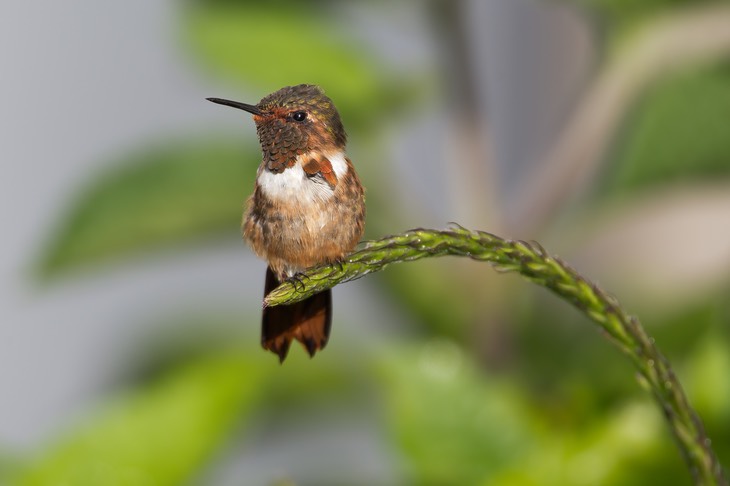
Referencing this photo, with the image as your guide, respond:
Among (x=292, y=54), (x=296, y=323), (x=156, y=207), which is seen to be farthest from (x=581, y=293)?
(x=292, y=54)

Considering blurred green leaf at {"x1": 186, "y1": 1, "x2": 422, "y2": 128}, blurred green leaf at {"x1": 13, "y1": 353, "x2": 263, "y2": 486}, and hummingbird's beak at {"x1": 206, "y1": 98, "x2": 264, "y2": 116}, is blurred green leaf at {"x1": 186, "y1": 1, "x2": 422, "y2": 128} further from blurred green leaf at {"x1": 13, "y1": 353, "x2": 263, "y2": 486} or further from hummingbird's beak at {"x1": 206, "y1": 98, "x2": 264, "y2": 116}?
hummingbird's beak at {"x1": 206, "y1": 98, "x2": 264, "y2": 116}

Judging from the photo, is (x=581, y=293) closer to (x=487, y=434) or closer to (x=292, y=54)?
(x=487, y=434)

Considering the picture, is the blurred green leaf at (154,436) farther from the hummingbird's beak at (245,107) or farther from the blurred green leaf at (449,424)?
the hummingbird's beak at (245,107)

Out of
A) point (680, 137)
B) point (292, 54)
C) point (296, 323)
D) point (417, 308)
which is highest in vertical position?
point (292, 54)

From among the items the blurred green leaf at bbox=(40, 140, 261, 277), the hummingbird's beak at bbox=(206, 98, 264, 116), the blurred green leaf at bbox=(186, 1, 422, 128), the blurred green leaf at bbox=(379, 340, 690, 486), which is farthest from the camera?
the blurred green leaf at bbox=(186, 1, 422, 128)

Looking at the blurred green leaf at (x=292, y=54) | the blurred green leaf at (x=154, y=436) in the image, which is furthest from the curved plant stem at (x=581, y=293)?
the blurred green leaf at (x=292, y=54)

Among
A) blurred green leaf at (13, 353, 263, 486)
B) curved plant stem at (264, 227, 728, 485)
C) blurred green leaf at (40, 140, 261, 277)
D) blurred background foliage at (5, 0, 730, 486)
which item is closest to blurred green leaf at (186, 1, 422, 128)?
blurred background foliage at (5, 0, 730, 486)
